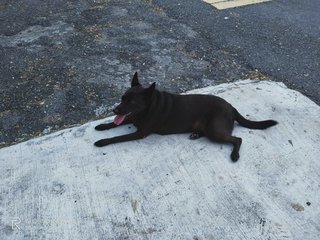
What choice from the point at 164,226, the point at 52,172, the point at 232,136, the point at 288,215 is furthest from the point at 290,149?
the point at 52,172

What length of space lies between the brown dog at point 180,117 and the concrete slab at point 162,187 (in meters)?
0.09

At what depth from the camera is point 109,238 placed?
9.18 feet

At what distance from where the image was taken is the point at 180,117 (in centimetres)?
358

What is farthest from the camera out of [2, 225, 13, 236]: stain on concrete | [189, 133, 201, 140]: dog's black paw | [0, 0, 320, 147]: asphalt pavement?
[0, 0, 320, 147]: asphalt pavement

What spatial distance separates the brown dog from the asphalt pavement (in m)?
0.65

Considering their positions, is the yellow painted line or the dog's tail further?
the yellow painted line

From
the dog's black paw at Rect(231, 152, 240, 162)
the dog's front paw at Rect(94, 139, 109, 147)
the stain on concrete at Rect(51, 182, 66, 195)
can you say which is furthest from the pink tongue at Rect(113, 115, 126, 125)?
the dog's black paw at Rect(231, 152, 240, 162)

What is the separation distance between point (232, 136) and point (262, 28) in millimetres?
3065

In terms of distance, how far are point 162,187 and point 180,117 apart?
69cm

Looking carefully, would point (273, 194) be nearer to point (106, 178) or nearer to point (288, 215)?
point (288, 215)

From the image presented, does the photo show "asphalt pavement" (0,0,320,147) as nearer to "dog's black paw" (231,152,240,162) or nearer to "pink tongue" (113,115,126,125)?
"pink tongue" (113,115,126,125)

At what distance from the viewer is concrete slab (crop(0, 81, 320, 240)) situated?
2.89m

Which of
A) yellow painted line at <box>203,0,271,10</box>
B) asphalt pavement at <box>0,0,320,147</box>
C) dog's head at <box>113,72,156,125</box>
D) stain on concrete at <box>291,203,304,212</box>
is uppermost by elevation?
dog's head at <box>113,72,156,125</box>

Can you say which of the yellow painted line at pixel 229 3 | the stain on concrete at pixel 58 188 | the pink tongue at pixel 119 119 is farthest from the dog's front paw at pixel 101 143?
the yellow painted line at pixel 229 3
